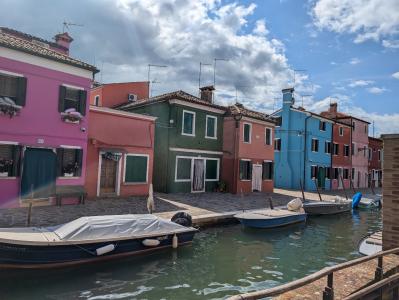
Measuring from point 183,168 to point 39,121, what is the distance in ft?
33.5

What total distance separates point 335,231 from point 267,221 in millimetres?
3986

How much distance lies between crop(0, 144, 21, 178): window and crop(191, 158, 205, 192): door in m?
11.7

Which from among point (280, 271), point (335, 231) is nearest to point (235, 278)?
point (280, 271)

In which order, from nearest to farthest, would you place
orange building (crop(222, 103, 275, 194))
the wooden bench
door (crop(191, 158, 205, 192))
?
the wooden bench → door (crop(191, 158, 205, 192)) → orange building (crop(222, 103, 275, 194))

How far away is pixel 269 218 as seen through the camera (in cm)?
1577

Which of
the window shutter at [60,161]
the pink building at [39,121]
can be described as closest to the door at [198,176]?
the pink building at [39,121]

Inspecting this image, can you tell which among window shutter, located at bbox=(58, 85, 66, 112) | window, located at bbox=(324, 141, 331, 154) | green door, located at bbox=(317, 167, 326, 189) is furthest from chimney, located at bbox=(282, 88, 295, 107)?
window shutter, located at bbox=(58, 85, 66, 112)

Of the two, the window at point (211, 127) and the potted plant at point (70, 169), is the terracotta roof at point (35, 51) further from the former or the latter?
the window at point (211, 127)

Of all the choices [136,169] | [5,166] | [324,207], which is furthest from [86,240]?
[324,207]

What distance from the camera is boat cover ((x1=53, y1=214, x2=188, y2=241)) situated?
30.9 feet

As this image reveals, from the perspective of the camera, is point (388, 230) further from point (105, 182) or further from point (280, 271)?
point (105, 182)

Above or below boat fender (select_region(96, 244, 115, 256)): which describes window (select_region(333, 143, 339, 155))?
above

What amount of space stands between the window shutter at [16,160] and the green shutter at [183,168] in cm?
1018

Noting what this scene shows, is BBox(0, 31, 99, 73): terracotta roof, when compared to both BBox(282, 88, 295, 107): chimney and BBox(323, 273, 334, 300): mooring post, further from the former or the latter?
BBox(282, 88, 295, 107): chimney
